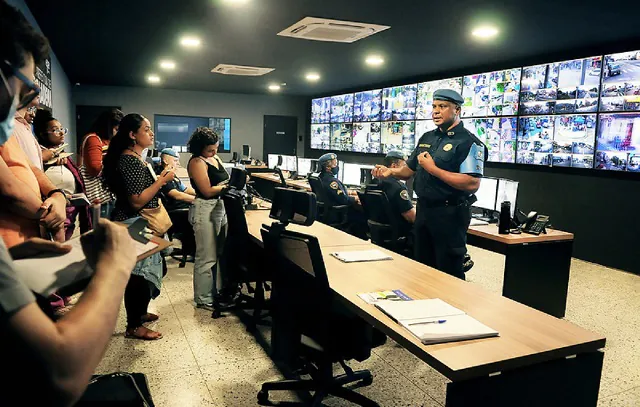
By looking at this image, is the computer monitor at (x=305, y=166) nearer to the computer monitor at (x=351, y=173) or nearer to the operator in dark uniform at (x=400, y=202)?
the computer monitor at (x=351, y=173)

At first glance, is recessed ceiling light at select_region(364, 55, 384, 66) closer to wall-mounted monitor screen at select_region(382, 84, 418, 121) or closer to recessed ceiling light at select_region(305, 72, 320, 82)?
wall-mounted monitor screen at select_region(382, 84, 418, 121)

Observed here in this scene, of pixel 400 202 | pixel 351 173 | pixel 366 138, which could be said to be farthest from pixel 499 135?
pixel 366 138

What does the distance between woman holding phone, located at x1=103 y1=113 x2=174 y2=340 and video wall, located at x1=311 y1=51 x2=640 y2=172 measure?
15.9 feet

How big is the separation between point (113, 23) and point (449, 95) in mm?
3895

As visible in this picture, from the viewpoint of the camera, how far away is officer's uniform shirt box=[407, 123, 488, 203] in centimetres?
293

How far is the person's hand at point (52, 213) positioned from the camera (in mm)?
1757

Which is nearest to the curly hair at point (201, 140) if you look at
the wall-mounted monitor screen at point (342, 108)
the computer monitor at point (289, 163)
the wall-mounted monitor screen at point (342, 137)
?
the computer monitor at point (289, 163)

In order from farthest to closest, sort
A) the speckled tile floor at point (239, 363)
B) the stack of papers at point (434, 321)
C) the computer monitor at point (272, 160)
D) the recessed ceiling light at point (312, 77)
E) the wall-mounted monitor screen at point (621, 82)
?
the computer monitor at point (272, 160)
the recessed ceiling light at point (312, 77)
the wall-mounted monitor screen at point (621, 82)
the speckled tile floor at point (239, 363)
the stack of papers at point (434, 321)

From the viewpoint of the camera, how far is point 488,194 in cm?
437

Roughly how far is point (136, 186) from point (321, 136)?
895cm

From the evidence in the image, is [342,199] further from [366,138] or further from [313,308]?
[366,138]

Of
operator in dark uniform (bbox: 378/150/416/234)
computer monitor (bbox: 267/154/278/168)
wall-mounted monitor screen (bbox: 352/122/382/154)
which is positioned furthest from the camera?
computer monitor (bbox: 267/154/278/168)

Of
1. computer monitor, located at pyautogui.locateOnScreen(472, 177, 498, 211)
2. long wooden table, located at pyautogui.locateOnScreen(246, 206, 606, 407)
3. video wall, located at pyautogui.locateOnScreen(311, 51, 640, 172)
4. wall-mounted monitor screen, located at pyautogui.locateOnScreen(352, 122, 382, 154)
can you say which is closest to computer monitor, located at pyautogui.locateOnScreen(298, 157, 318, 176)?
wall-mounted monitor screen, located at pyautogui.locateOnScreen(352, 122, 382, 154)

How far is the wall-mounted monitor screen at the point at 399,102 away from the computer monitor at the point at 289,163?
1.91m
